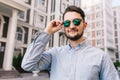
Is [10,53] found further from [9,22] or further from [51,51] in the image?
[51,51]

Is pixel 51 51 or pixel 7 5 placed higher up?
pixel 7 5

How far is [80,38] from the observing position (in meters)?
1.48

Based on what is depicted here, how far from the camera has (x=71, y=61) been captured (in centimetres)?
139

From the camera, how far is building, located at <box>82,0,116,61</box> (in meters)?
40.1

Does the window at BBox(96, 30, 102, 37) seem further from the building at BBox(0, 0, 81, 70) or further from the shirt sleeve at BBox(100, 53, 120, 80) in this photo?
the shirt sleeve at BBox(100, 53, 120, 80)

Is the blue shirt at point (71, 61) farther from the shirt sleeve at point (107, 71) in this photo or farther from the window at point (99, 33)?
the window at point (99, 33)

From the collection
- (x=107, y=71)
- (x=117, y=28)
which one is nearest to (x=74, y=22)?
(x=107, y=71)

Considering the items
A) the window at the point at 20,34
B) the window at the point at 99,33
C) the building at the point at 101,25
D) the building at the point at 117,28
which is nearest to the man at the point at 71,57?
the window at the point at 20,34

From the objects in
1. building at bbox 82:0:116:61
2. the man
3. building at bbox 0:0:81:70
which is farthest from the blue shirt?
building at bbox 82:0:116:61

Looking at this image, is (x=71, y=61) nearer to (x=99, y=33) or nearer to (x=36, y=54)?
(x=36, y=54)

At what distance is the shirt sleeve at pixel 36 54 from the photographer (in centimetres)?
142

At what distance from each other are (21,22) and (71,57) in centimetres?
1750

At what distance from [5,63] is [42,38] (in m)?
12.1

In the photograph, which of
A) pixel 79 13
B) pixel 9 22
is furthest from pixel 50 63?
pixel 9 22
